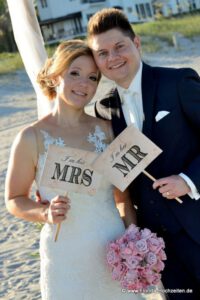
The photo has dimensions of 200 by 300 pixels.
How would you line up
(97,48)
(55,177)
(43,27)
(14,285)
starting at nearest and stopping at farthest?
(55,177) → (97,48) → (14,285) → (43,27)

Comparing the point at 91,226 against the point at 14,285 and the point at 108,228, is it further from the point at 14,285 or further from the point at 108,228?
the point at 14,285

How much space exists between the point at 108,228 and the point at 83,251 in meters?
0.21

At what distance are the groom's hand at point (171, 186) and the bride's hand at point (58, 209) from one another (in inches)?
19.9

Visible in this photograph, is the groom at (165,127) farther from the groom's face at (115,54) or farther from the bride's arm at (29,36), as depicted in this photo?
the bride's arm at (29,36)

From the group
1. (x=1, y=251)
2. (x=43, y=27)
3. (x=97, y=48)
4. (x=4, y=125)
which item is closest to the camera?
(x=97, y=48)

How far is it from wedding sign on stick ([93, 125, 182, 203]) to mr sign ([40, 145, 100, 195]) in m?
0.06

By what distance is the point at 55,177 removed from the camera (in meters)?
3.32

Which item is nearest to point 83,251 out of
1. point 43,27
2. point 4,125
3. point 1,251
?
point 1,251

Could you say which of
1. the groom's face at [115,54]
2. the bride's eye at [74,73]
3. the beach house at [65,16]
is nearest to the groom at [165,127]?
the groom's face at [115,54]

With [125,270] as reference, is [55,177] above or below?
above

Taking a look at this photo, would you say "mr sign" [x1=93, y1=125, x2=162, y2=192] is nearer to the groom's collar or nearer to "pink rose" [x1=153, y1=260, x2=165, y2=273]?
the groom's collar

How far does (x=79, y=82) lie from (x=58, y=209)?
0.75 meters

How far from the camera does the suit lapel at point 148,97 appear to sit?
11.7 feet

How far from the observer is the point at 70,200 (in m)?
3.57
